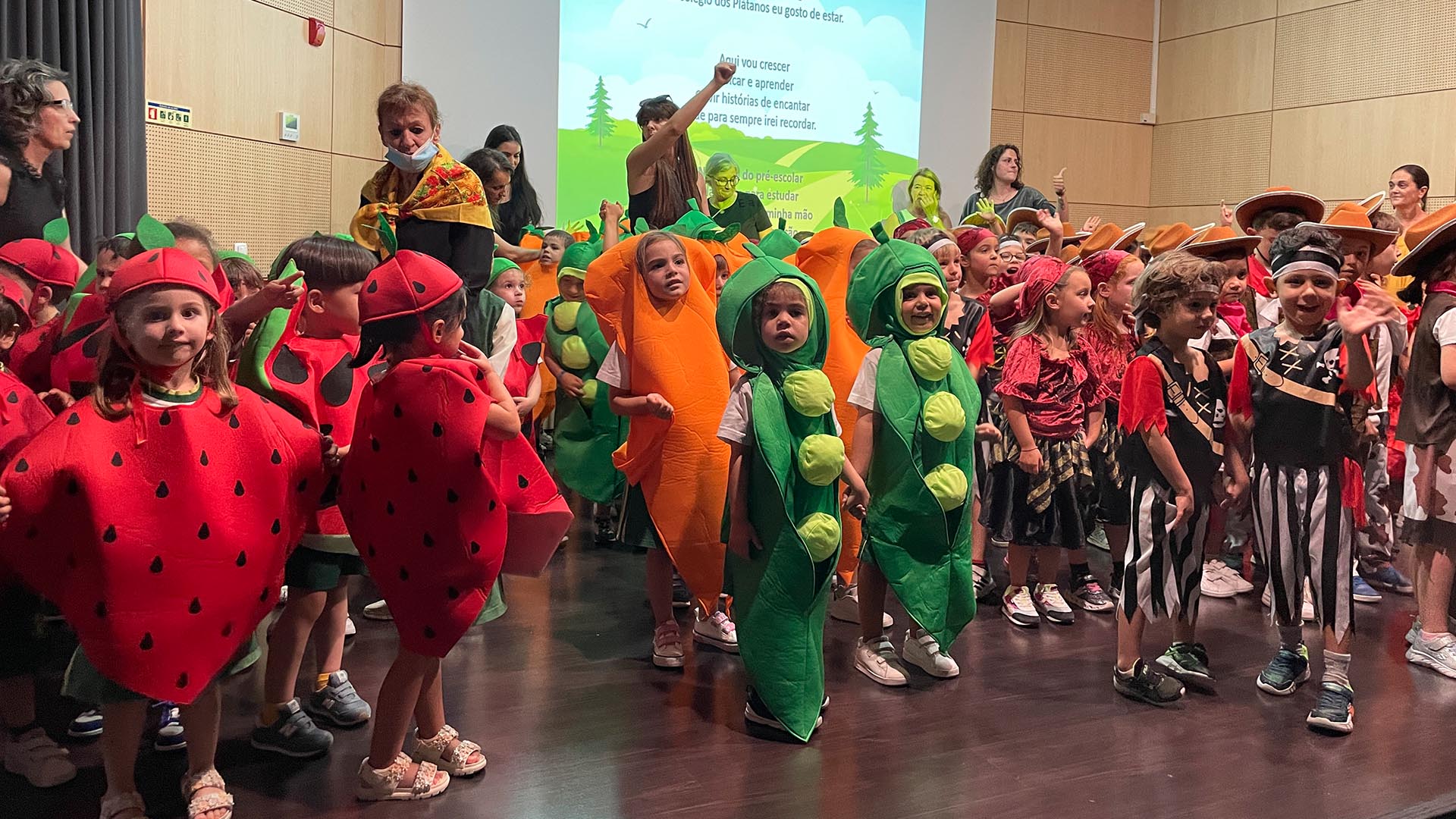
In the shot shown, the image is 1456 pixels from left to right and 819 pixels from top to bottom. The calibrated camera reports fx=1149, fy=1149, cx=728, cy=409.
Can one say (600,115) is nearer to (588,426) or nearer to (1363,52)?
(588,426)

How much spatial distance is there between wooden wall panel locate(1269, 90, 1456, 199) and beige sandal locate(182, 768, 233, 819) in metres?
8.28

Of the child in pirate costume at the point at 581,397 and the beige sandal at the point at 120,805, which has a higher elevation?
the child in pirate costume at the point at 581,397

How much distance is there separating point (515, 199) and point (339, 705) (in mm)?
3447

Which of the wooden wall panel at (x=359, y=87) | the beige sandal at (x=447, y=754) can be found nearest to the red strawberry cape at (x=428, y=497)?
the beige sandal at (x=447, y=754)

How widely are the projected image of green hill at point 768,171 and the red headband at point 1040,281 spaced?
4194 millimetres

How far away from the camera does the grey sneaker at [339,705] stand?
113 inches

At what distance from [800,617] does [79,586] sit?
62.2 inches

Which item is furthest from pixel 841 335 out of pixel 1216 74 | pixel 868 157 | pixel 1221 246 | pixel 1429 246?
pixel 1216 74

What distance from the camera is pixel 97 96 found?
16.8 ft

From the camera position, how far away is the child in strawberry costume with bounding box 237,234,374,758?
2646 mm

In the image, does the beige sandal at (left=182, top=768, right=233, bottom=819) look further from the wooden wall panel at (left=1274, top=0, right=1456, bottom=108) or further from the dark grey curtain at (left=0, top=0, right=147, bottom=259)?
the wooden wall panel at (left=1274, top=0, right=1456, bottom=108)

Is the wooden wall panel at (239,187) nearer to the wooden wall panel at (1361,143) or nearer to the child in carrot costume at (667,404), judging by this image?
the child in carrot costume at (667,404)

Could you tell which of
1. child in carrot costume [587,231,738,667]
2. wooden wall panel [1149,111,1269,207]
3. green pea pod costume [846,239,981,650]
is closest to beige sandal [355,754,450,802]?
child in carrot costume [587,231,738,667]

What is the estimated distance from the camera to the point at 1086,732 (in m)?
2.99
